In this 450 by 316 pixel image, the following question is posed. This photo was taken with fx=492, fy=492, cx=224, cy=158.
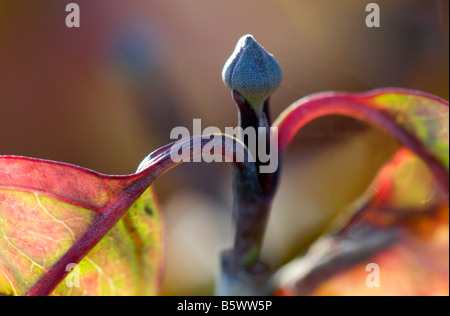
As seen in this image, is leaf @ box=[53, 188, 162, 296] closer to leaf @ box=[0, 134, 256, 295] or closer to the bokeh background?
leaf @ box=[0, 134, 256, 295]

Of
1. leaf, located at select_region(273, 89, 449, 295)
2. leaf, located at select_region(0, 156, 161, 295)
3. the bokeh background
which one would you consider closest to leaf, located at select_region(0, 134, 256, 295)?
leaf, located at select_region(0, 156, 161, 295)

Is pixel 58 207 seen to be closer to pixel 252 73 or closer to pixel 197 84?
pixel 252 73

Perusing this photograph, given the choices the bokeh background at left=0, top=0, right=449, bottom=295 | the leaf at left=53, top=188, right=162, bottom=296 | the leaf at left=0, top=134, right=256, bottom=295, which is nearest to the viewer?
the leaf at left=0, top=134, right=256, bottom=295

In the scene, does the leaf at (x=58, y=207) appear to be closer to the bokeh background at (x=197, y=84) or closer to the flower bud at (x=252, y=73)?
the flower bud at (x=252, y=73)

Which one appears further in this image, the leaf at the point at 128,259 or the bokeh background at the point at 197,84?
the bokeh background at the point at 197,84

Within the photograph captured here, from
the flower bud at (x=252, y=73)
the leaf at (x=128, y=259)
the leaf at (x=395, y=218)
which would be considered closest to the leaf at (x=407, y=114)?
the leaf at (x=395, y=218)

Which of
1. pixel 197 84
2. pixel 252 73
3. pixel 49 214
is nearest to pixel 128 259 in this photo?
pixel 49 214
